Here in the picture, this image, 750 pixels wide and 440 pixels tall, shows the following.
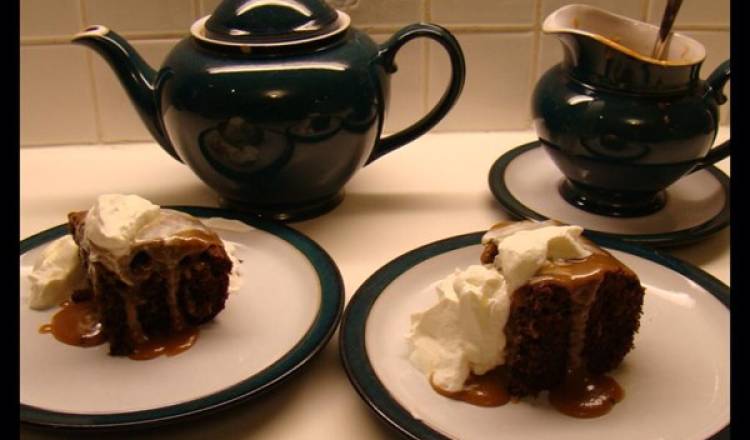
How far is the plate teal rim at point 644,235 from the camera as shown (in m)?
0.82

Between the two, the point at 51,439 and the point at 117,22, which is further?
the point at 117,22

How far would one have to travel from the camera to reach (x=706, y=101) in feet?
2.73

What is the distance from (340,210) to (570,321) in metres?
0.39

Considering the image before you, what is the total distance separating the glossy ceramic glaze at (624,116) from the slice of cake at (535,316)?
0.22 metres

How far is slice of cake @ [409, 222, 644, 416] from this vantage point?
604 mm

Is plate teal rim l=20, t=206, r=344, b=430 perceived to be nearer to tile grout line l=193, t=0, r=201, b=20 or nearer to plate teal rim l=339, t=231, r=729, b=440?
plate teal rim l=339, t=231, r=729, b=440

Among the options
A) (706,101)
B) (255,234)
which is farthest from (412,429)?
(706,101)

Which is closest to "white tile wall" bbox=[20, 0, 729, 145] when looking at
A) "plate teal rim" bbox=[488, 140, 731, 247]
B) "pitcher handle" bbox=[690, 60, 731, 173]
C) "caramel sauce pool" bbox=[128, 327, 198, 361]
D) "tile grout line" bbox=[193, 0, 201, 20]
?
"tile grout line" bbox=[193, 0, 201, 20]

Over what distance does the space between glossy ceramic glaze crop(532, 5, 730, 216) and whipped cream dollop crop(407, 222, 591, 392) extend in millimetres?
224

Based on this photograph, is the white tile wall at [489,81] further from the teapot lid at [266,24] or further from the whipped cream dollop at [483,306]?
the whipped cream dollop at [483,306]

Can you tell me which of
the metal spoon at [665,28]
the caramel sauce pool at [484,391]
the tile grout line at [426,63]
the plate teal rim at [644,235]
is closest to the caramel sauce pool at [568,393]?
the caramel sauce pool at [484,391]

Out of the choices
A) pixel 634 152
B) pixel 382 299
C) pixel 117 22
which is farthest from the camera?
pixel 117 22

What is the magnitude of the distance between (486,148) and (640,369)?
1.70 ft

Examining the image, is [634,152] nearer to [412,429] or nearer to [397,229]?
[397,229]
